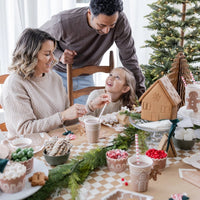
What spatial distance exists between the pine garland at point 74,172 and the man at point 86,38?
106 centimetres

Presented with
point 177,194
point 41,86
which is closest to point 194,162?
point 177,194

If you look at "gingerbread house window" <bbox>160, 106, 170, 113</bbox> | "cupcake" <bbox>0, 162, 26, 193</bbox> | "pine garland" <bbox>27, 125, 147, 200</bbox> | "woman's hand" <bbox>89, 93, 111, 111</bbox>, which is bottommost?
"pine garland" <bbox>27, 125, 147, 200</bbox>

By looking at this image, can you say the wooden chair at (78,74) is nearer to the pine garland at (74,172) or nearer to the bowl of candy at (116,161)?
the pine garland at (74,172)

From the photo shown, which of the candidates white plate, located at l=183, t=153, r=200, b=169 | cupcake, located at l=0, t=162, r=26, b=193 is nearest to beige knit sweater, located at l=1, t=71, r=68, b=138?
cupcake, located at l=0, t=162, r=26, b=193

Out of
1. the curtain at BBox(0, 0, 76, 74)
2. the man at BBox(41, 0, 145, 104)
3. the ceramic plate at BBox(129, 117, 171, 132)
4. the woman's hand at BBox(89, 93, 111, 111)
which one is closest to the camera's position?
the ceramic plate at BBox(129, 117, 171, 132)

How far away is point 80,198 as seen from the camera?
0.99m

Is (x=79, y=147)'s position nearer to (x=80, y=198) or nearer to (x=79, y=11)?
(x=80, y=198)

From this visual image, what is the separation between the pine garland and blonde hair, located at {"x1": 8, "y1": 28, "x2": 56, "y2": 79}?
2.57ft

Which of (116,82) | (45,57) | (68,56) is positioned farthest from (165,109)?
(68,56)

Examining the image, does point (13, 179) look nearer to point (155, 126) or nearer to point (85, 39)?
point (155, 126)

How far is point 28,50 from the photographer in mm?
1722

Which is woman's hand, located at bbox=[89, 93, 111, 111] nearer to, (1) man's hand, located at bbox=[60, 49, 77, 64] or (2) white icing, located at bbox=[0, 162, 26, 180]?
(1) man's hand, located at bbox=[60, 49, 77, 64]

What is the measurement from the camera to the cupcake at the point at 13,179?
3.01ft

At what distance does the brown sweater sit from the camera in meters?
2.23
